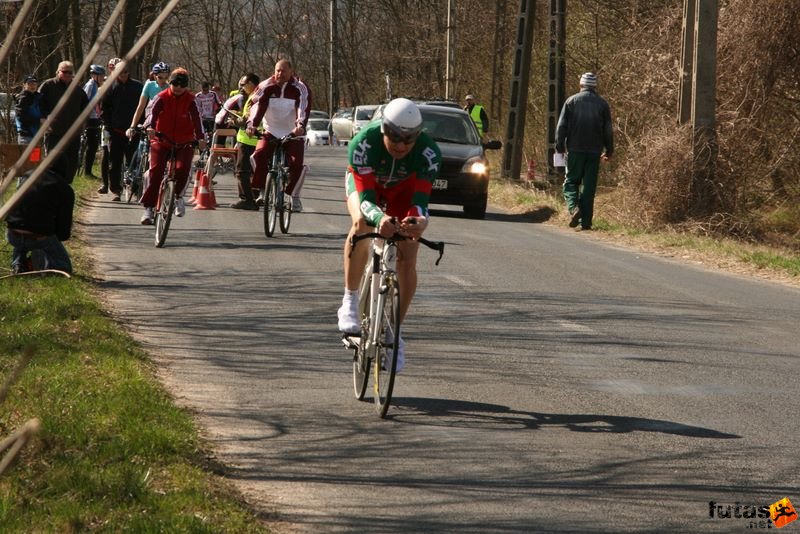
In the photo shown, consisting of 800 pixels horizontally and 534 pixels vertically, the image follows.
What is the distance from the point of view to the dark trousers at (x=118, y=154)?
2122 centimetres

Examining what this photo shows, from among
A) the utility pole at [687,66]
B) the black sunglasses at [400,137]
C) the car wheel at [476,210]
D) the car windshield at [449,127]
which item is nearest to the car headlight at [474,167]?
the car wheel at [476,210]

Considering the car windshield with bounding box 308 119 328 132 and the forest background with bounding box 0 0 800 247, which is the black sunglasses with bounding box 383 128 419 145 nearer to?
the forest background with bounding box 0 0 800 247

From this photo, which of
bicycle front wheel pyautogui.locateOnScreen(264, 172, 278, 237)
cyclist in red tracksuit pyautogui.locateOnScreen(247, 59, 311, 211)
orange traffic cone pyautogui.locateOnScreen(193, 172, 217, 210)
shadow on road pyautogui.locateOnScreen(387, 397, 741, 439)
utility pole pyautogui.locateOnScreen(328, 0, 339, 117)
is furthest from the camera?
utility pole pyautogui.locateOnScreen(328, 0, 339, 117)

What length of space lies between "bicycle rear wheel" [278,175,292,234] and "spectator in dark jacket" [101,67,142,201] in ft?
15.2

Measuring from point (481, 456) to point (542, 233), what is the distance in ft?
45.7

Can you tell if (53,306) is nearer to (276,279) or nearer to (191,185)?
(276,279)

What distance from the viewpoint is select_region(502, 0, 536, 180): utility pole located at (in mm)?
32062

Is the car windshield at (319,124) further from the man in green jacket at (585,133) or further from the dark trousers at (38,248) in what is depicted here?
the dark trousers at (38,248)

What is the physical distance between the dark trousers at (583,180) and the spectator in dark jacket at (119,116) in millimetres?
6771

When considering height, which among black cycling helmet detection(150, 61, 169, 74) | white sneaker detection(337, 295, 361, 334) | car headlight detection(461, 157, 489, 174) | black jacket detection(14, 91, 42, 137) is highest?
black cycling helmet detection(150, 61, 169, 74)

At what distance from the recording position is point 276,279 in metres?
12.8

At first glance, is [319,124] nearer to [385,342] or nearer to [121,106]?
[121,106]

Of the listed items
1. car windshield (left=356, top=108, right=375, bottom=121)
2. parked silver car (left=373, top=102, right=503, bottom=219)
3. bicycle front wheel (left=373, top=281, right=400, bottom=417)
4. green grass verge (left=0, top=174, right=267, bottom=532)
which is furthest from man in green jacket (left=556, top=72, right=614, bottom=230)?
car windshield (left=356, top=108, right=375, bottom=121)

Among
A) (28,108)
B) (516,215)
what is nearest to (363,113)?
(516,215)
